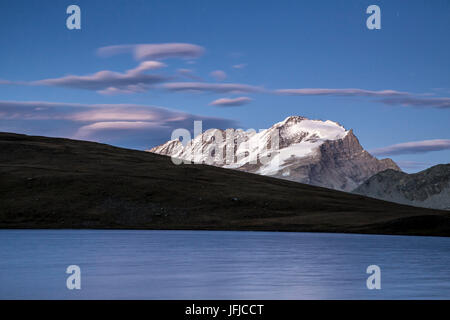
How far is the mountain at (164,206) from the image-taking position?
13800 cm

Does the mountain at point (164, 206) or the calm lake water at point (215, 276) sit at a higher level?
the mountain at point (164, 206)

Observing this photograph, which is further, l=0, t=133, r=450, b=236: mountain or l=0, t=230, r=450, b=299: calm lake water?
l=0, t=133, r=450, b=236: mountain

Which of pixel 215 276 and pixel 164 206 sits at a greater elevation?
pixel 164 206

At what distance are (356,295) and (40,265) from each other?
Result: 2359 centimetres

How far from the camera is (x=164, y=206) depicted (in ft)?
526

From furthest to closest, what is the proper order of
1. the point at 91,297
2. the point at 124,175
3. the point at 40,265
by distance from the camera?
the point at 124,175
the point at 40,265
the point at 91,297

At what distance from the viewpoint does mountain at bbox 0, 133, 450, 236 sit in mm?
138000

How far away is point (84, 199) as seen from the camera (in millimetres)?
157500

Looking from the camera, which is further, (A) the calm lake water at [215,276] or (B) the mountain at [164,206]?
(B) the mountain at [164,206]

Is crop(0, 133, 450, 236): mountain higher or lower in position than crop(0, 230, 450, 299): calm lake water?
higher
